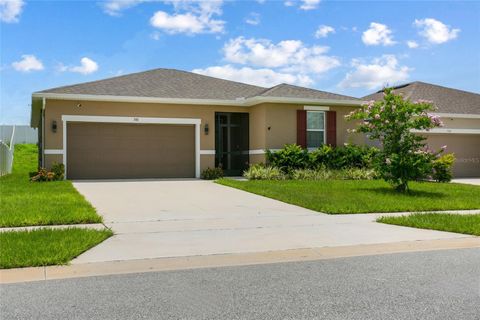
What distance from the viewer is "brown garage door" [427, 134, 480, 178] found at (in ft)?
78.5

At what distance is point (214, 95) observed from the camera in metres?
21.6

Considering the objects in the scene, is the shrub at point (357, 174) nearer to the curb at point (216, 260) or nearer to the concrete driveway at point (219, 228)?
the concrete driveway at point (219, 228)

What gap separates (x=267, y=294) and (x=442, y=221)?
19.1 feet

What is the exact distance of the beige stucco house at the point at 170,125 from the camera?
64.3 ft

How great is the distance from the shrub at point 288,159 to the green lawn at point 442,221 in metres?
9.72

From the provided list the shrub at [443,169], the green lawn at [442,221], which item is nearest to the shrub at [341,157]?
the shrub at [443,169]

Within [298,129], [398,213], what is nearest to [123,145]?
[298,129]

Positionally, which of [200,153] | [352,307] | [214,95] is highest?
[214,95]

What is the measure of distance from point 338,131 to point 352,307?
57.7 feet

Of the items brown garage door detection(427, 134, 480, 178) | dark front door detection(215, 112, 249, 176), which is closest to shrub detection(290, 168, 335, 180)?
dark front door detection(215, 112, 249, 176)

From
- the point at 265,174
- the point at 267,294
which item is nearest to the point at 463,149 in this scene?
the point at 265,174

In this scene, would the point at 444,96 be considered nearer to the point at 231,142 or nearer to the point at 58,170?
the point at 231,142

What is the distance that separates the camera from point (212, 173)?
2072cm

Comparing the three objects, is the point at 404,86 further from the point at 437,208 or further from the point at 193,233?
the point at 193,233
